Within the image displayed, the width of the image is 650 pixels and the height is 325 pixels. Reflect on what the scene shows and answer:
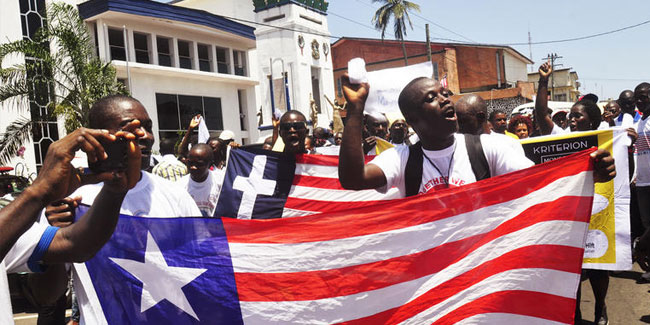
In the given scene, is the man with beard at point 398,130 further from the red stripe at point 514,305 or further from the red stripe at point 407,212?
the red stripe at point 514,305

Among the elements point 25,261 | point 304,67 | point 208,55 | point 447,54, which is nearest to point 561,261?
point 25,261

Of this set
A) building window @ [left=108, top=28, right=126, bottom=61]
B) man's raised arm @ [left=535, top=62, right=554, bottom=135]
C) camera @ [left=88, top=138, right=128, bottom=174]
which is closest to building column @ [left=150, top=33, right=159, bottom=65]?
building window @ [left=108, top=28, right=126, bottom=61]

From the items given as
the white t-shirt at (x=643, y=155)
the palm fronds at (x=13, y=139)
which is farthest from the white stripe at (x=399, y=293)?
the palm fronds at (x=13, y=139)

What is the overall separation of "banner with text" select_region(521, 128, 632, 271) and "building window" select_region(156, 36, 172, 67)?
2377 centimetres

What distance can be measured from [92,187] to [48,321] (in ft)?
7.08

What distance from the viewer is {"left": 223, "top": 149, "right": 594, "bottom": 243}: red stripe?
2635 millimetres

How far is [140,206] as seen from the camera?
284 centimetres

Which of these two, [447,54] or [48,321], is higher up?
[447,54]

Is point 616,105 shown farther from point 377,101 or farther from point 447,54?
point 447,54

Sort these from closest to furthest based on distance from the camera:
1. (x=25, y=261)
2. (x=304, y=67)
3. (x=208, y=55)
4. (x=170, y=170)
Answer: (x=25, y=261), (x=170, y=170), (x=208, y=55), (x=304, y=67)

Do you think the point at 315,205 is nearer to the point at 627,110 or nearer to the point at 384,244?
the point at 384,244

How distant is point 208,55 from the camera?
27.9 metres

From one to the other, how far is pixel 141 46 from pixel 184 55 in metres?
2.32

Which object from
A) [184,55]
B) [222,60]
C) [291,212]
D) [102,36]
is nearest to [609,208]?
[291,212]
